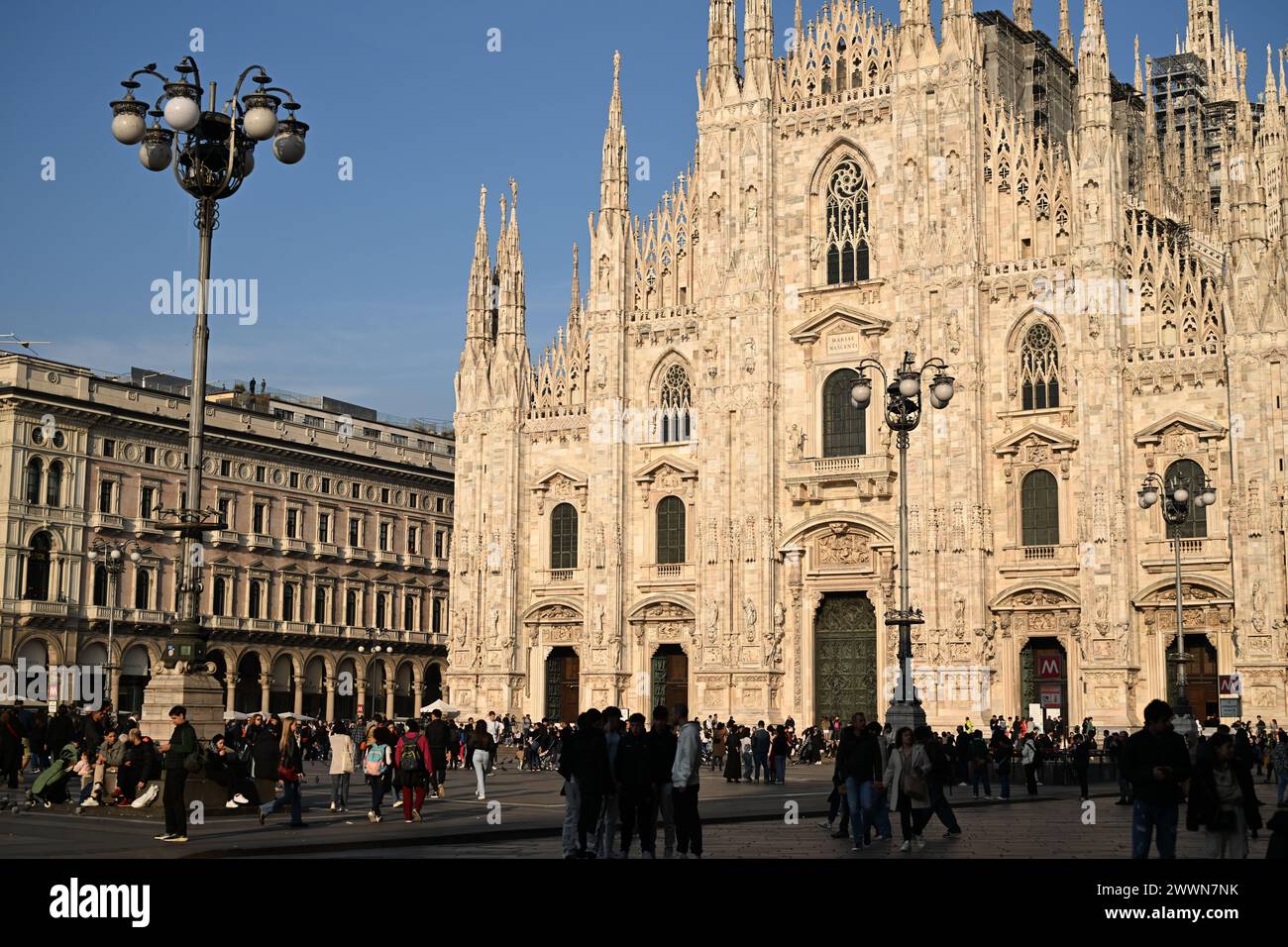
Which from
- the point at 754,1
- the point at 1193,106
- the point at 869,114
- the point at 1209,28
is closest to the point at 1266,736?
the point at 869,114

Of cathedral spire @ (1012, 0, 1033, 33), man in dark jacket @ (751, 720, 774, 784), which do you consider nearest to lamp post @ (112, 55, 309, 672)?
man in dark jacket @ (751, 720, 774, 784)

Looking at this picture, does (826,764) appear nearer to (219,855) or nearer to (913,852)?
(913,852)

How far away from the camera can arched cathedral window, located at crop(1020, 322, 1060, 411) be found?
148 feet

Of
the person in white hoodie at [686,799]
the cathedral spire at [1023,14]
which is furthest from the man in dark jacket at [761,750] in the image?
the cathedral spire at [1023,14]

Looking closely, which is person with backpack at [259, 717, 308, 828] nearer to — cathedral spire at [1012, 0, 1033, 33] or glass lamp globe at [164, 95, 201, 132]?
glass lamp globe at [164, 95, 201, 132]

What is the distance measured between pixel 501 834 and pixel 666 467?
31237 millimetres

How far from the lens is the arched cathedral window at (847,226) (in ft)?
161

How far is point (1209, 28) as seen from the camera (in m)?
69.3

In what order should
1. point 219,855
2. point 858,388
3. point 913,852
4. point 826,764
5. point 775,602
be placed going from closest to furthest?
1. point 219,855
2. point 913,852
3. point 858,388
4. point 826,764
5. point 775,602

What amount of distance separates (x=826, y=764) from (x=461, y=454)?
1726 cm

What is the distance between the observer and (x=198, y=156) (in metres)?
19.8

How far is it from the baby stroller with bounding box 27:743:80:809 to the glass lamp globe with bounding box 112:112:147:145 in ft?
30.5

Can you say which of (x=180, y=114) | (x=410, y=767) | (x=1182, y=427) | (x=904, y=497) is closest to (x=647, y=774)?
(x=410, y=767)

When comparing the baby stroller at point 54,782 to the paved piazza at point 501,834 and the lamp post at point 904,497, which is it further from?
the lamp post at point 904,497
